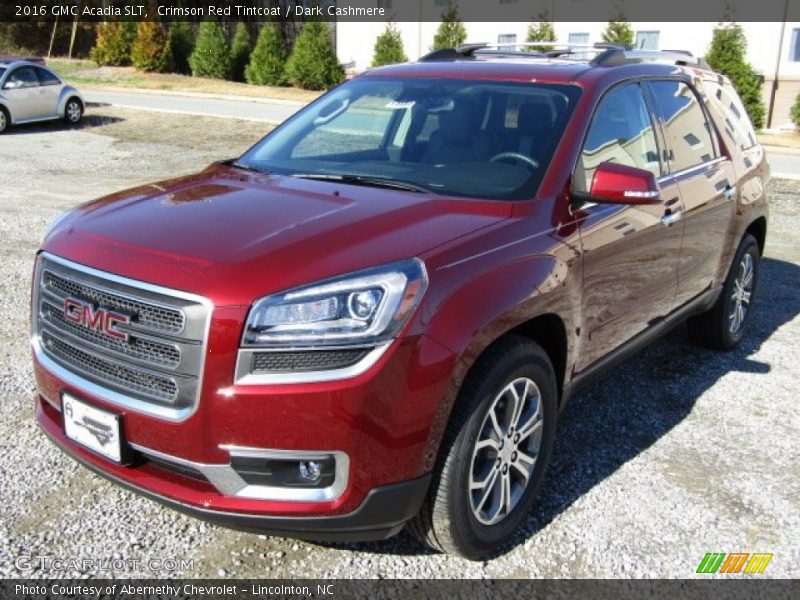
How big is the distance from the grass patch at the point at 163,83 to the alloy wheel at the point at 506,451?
84.5 ft

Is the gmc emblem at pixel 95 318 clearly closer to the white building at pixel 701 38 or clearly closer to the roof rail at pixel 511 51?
the roof rail at pixel 511 51

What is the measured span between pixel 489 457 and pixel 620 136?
1801mm

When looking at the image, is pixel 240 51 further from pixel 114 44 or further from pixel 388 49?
pixel 388 49

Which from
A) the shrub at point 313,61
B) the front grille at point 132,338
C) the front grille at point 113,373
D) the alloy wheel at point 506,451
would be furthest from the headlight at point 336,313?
the shrub at point 313,61

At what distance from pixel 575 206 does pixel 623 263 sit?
480 millimetres

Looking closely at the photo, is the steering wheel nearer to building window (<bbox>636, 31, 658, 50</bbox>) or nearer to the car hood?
the car hood

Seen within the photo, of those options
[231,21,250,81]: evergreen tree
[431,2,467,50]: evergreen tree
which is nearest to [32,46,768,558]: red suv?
[431,2,467,50]: evergreen tree

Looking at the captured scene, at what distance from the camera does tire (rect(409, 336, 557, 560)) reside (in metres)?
2.94

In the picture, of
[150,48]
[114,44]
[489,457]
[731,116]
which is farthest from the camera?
[114,44]

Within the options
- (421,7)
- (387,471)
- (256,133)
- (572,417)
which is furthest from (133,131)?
(421,7)

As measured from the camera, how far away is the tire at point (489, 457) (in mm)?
2938

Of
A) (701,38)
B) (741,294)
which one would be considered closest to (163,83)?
(701,38)

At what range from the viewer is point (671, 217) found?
428 cm

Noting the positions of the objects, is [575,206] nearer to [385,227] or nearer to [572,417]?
[385,227]
